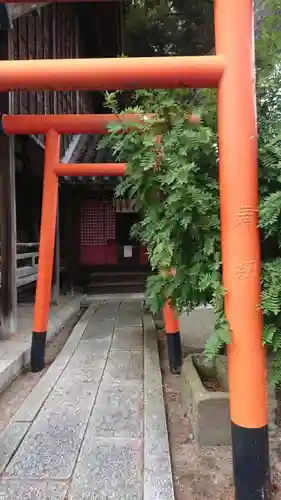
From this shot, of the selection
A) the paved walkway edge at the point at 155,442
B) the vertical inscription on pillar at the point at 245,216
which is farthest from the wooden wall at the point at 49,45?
the vertical inscription on pillar at the point at 245,216

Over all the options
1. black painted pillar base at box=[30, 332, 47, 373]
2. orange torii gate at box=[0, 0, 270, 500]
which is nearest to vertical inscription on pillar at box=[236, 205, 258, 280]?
orange torii gate at box=[0, 0, 270, 500]

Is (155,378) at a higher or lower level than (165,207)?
lower

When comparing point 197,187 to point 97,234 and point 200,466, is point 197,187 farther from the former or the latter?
point 97,234

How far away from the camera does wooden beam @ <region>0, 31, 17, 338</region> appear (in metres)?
5.30

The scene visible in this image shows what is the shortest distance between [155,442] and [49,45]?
24.2ft

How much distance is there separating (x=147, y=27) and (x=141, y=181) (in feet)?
13.5

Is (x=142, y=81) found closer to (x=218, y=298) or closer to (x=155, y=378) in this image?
(x=218, y=298)

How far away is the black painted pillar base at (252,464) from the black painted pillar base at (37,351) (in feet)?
10.6

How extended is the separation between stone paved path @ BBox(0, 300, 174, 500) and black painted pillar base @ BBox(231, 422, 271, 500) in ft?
1.71

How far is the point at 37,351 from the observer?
4777 millimetres

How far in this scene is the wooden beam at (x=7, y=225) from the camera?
530 cm

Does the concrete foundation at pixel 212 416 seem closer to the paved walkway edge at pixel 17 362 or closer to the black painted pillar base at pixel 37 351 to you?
the paved walkway edge at pixel 17 362

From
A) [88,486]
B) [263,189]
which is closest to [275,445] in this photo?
[88,486]

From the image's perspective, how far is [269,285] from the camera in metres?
1.97
